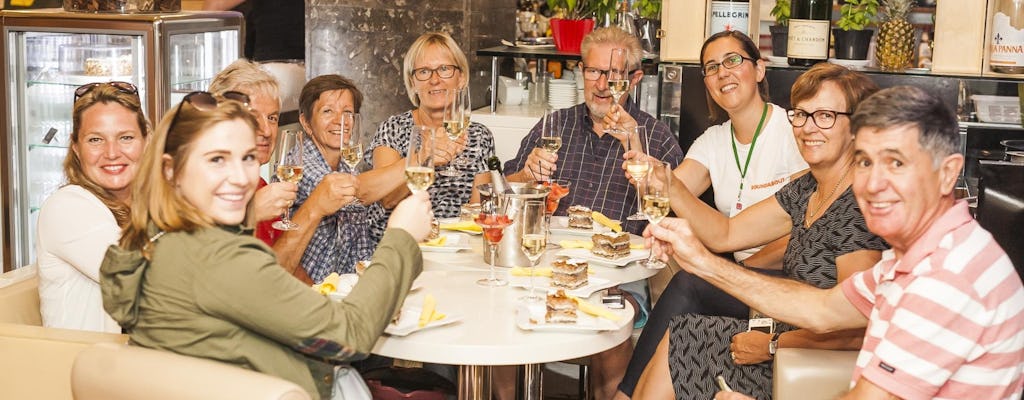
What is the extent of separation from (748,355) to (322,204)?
1330mm

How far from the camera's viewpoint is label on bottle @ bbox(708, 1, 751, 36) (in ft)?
15.1

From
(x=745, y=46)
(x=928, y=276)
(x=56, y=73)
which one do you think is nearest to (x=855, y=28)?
(x=745, y=46)

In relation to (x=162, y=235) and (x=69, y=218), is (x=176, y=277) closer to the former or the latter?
(x=162, y=235)

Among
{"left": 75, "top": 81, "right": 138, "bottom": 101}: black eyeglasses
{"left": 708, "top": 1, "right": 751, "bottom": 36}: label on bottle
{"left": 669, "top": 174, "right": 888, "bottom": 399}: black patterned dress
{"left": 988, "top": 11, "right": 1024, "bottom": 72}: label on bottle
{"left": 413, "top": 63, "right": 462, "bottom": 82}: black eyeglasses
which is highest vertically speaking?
{"left": 708, "top": 1, "right": 751, "bottom": 36}: label on bottle

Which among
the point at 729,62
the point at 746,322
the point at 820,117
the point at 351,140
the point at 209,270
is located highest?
the point at 729,62

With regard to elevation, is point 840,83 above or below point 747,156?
above

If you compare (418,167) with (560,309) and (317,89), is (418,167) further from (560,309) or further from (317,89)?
(317,89)

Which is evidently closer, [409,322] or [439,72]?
[409,322]

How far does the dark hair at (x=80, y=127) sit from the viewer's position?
270 cm

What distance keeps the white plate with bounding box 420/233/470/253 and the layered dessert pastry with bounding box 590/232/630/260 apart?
38 centimetres

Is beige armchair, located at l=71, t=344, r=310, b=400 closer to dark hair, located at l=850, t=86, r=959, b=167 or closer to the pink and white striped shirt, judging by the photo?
the pink and white striped shirt

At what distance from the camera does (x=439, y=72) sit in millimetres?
4043

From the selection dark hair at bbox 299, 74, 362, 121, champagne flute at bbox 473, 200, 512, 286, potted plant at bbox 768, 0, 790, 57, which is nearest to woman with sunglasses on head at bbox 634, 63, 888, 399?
champagne flute at bbox 473, 200, 512, 286

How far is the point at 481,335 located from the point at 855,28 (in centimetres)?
271
